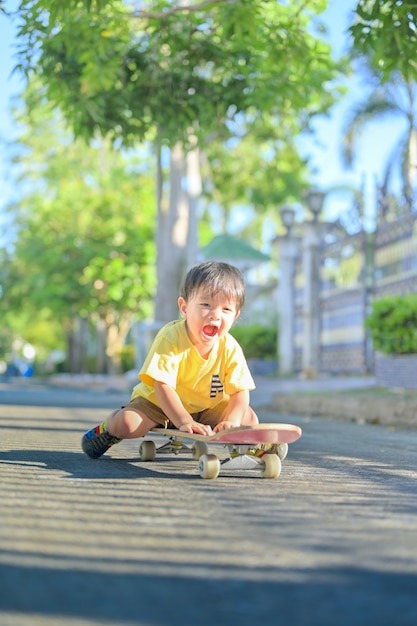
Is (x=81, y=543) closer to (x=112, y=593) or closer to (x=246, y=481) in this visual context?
(x=112, y=593)

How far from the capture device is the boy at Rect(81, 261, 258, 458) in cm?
468

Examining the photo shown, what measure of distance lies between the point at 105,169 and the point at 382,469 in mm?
35201

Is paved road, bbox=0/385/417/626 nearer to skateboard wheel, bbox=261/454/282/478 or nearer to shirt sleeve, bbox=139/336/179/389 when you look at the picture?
skateboard wheel, bbox=261/454/282/478

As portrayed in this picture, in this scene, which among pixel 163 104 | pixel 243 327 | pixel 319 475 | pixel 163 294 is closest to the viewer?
pixel 319 475

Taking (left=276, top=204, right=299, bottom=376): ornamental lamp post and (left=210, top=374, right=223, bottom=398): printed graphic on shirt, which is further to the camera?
(left=276, top=204, right=299, bottom=376): ornamental lamp post

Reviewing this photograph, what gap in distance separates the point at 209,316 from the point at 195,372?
0.33 meters

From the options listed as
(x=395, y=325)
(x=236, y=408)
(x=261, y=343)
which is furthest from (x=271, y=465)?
(x=261, y=343)

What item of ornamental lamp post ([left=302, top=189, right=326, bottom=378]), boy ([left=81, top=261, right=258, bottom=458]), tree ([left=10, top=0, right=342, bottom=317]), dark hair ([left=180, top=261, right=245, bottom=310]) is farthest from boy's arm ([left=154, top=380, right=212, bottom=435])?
ornamental lamp post ([left=302, top=189, right=326, bottom=378])

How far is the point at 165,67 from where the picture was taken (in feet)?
37.0

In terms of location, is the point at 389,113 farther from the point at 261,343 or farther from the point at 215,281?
the point at 215,281

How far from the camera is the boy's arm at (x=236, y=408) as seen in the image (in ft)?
15.5

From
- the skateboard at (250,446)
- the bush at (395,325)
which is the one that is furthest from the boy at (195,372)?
the bush at (395,325)

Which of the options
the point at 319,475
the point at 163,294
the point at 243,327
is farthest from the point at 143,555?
the point at 243,327

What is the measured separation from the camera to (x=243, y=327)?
22703 millimetres
